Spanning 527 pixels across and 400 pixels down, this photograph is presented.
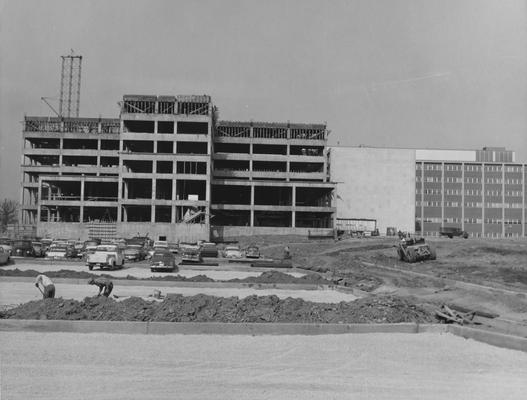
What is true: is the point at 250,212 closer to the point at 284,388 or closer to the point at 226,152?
the point at 226,152

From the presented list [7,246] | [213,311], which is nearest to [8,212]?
[7,246]

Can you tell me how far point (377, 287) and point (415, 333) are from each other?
47.5ft

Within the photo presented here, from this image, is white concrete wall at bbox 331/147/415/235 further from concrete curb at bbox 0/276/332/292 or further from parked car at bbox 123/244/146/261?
concrete curb at bbox 0/276/332/292

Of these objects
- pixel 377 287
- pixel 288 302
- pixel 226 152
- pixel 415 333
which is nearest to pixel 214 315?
pixel 288 302

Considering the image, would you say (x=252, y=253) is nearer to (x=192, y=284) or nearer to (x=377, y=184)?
(x=192, y=284)

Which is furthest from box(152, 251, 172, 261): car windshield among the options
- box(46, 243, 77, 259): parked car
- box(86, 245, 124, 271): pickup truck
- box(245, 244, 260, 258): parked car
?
box(245, 244, 260, 258): parked car

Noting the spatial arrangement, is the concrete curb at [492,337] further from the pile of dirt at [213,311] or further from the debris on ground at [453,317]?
the pile of dirt at [213,311]

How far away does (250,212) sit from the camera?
9950cm

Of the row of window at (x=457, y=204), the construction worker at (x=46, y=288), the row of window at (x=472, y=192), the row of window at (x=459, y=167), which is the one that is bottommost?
the construction worker at (x=46, y=288)

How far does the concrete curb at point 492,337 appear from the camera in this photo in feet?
38.6

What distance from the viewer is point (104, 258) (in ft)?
121

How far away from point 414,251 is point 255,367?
3446cm

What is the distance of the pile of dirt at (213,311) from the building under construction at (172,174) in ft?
232

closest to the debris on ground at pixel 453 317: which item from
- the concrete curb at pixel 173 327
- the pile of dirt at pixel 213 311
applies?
the pile of dirt at pixel 213 311
